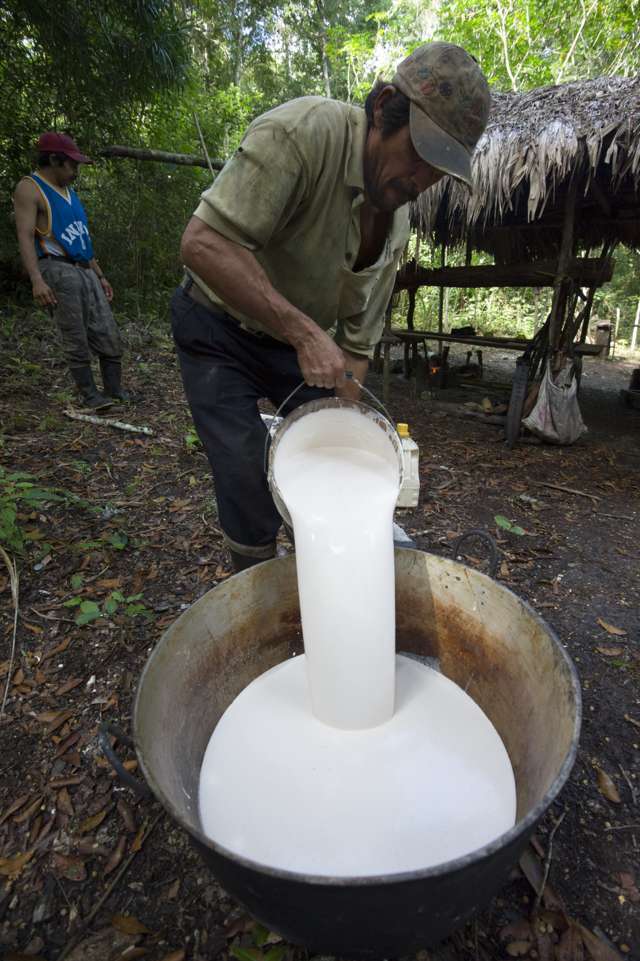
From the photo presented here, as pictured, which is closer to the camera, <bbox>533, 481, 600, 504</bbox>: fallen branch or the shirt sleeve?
the shirt sleeve

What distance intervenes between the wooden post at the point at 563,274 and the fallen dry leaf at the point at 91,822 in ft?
15.4

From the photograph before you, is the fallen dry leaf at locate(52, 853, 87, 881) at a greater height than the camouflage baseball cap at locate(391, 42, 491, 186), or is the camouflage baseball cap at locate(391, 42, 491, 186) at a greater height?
the camouflage baseball cap at locate(391, 42, 491, 186)

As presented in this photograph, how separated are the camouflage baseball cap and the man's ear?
3cm

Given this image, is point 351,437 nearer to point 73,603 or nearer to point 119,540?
point 73,603

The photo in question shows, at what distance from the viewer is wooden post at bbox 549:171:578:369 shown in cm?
458

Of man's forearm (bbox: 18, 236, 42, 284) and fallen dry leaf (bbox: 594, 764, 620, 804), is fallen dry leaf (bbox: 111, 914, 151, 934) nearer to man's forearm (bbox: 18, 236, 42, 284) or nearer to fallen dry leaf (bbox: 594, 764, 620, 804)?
fallen dry leaf (bbox: 594, 764, 620, 804)

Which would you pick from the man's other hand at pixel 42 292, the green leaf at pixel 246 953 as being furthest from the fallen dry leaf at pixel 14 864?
the man's other hand at pixel 42 292

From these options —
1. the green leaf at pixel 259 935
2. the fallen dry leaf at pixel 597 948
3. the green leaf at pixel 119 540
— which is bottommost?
the fallen dry leaf at pixel 597 948

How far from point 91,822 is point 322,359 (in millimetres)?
1437

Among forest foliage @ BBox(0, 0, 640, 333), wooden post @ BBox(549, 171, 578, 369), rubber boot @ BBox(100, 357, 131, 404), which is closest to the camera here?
rubber boot @ BBox(100, 357, 131, 404)

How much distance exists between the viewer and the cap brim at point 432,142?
1.27 meters

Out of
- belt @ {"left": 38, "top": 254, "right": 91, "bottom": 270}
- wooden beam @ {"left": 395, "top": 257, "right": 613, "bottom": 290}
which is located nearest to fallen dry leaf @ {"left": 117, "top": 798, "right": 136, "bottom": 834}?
belt @ {"left": 38, "top": 254, "right": 91, "bottom": 270}

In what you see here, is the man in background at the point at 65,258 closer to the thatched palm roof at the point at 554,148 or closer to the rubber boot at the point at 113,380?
the rubber boot at the point at 113,380

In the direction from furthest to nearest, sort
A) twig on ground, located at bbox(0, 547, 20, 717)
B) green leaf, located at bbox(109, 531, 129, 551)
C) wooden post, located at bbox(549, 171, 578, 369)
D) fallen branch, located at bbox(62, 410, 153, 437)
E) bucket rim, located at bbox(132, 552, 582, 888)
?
wooden post, located at bbox(549, 171, 578, 369) → fallen branch, located at bbox(62, 410, 153, 437) → green leaf, located at bbox(109, 531, 129, 551) → twig on ground, located at bbox(0, 547, 20, 717) → bucket rim, located at bbox(132, 552, 582, 888)
